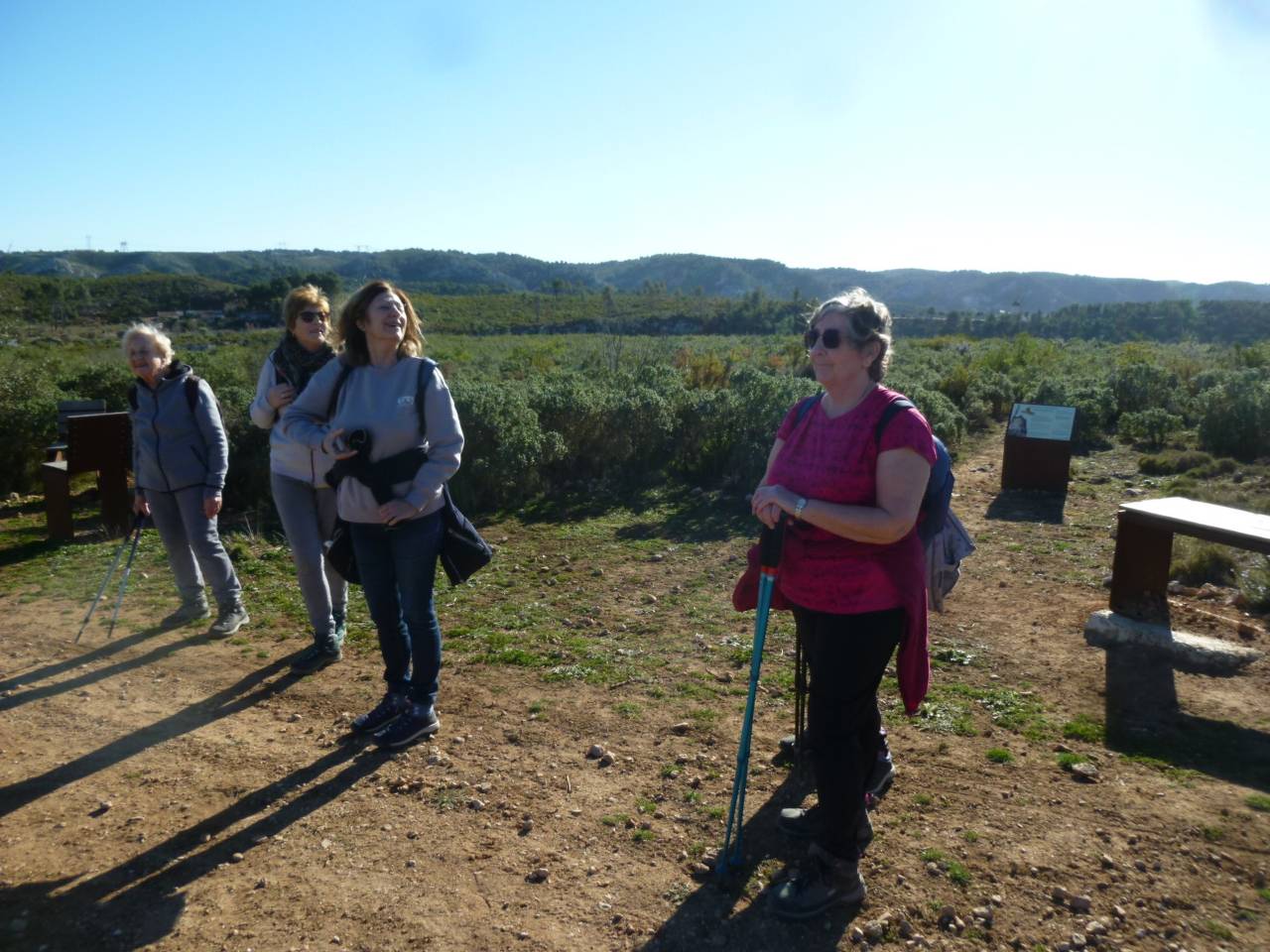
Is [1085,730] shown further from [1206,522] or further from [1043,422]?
[1043,422]

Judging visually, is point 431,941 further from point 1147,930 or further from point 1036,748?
point 1036,748

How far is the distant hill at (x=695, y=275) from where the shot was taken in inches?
4675

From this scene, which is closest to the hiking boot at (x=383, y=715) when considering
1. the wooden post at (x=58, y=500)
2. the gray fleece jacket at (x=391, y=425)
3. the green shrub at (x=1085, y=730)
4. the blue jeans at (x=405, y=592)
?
the blue jeans at (x=405, y=592)

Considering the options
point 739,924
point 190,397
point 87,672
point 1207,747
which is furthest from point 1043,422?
point 87,672

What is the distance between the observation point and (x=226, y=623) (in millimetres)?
5117

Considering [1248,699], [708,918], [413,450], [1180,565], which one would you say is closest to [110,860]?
[413,450]

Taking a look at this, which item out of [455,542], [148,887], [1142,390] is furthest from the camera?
[1142,390]

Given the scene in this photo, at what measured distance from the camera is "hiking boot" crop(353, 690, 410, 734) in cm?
387

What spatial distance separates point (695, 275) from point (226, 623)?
130 meters

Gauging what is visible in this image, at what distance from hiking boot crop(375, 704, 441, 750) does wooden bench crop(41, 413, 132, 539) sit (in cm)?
480

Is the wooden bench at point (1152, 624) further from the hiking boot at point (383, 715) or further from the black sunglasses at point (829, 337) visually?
the hiking boot at point (383, 715)

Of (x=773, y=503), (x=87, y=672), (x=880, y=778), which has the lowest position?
(x=87, y=672)

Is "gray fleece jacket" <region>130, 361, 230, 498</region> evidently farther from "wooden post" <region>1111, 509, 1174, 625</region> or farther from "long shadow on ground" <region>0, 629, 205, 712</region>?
"wooden post" <region>1111, 509, 1174, 625</region>

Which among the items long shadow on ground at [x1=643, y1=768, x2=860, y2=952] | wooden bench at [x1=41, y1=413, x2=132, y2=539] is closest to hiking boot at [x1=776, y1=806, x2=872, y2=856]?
long shadow on ground at [x1=643, y1=768, x2=860, y2=952]
